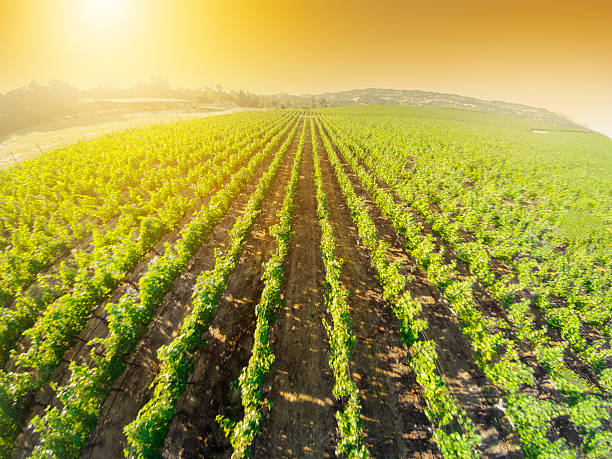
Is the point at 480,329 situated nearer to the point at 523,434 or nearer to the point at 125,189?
the point at 523,434

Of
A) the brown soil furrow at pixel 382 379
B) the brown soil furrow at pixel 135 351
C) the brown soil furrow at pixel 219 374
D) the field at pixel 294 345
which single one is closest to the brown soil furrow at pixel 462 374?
the field at pixel 294 345

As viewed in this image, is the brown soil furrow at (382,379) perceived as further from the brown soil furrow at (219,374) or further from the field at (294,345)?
the brown soil furrow at (219,374)

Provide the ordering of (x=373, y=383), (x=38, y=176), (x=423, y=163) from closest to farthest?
(x=373, y=383), (x=38, y=176), (x=423, y=163)

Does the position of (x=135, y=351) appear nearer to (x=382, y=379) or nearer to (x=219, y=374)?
(x=219, y=374)

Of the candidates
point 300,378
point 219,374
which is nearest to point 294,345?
point 300,378

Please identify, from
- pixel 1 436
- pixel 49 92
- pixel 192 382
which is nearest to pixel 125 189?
pixel 1 436

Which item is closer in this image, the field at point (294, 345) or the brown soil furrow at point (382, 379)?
the field at point (294, 345)

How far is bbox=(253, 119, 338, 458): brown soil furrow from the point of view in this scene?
5.59 m

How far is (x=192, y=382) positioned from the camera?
6535mm

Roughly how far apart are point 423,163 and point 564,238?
17277mm

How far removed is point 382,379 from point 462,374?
3.12m

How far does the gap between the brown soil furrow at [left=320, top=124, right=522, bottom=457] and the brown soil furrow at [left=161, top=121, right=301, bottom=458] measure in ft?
24.5

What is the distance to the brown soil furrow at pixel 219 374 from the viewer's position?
18.0 ft

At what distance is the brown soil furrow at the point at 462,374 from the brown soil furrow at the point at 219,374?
748 centimetres
